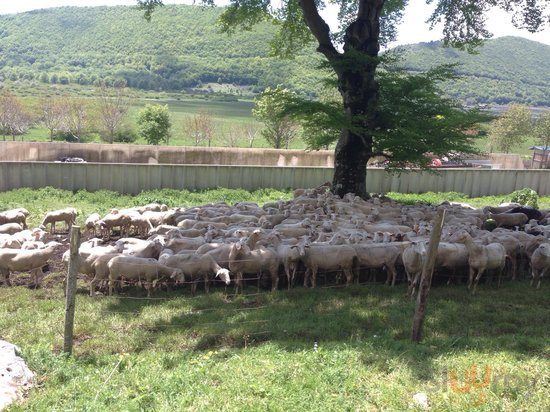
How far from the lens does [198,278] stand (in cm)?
1218

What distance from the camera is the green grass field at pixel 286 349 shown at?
6.64 meters

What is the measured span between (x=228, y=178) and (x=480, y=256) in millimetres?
16494

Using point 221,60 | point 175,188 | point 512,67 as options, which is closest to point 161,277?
point 175,188

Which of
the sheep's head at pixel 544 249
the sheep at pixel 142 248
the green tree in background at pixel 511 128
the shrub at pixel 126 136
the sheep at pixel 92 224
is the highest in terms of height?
the green tree in background at pixel 511 128

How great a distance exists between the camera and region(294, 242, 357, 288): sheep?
40.1ft

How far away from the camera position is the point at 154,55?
568 ft

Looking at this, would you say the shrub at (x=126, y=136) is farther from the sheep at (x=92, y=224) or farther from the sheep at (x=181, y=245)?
the sheep at (x=181, y=245)

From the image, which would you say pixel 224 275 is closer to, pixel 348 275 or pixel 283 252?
pixel 283 252

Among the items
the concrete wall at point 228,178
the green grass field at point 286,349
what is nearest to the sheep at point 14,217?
the green grass field at point 286,349

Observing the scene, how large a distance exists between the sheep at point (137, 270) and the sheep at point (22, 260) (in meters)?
1.78

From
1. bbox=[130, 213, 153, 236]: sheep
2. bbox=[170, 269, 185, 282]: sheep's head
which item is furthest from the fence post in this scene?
bbox=[130, 213, 153, 236]: sheep

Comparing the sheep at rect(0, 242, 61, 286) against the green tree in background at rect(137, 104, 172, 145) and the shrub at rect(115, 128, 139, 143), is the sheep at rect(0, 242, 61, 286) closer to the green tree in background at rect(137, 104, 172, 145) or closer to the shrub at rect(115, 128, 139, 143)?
the green tree in background at rect(137, 104, 172, 145)

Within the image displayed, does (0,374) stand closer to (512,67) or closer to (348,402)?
(348,402)

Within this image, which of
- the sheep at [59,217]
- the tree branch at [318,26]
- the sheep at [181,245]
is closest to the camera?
the sheep at [181,245]
